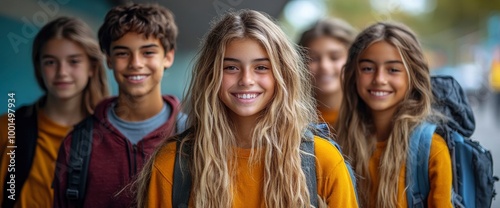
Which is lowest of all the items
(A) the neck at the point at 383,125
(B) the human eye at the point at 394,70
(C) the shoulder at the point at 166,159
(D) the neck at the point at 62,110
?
(C) the shoulder at the point at 166,159

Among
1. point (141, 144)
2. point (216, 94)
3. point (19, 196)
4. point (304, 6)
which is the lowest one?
point (19, 196)

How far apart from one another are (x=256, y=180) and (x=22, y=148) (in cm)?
159

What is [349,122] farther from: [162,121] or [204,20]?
[204,20]

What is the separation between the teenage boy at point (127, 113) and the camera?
2963 millimetres

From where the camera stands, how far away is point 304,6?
13.5m

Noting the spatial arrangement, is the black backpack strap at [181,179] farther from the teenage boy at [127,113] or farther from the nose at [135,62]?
the nose at [135,62]

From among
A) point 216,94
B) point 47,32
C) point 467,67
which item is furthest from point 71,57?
point 467,67

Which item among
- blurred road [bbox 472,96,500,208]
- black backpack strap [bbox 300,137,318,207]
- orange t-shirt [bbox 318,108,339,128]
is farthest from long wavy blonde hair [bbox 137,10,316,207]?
blurred road [bbox 472,96,500,208]

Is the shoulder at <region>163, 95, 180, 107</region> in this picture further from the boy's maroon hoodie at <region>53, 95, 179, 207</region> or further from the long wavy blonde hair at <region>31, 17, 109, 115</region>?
the long wavy blonde hair at <region>31, 17, 109, 115</region>

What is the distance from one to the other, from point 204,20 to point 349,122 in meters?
2.46

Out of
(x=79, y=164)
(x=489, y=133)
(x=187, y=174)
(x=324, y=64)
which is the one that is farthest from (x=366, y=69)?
(x=489, y=133)

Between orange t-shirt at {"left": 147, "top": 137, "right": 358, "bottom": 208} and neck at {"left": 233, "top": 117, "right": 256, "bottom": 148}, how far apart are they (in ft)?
0.28

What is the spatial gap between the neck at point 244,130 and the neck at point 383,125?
924mm

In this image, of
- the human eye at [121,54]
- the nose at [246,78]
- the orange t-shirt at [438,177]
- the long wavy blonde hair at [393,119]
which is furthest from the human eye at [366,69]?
the human eye at [121,54]
